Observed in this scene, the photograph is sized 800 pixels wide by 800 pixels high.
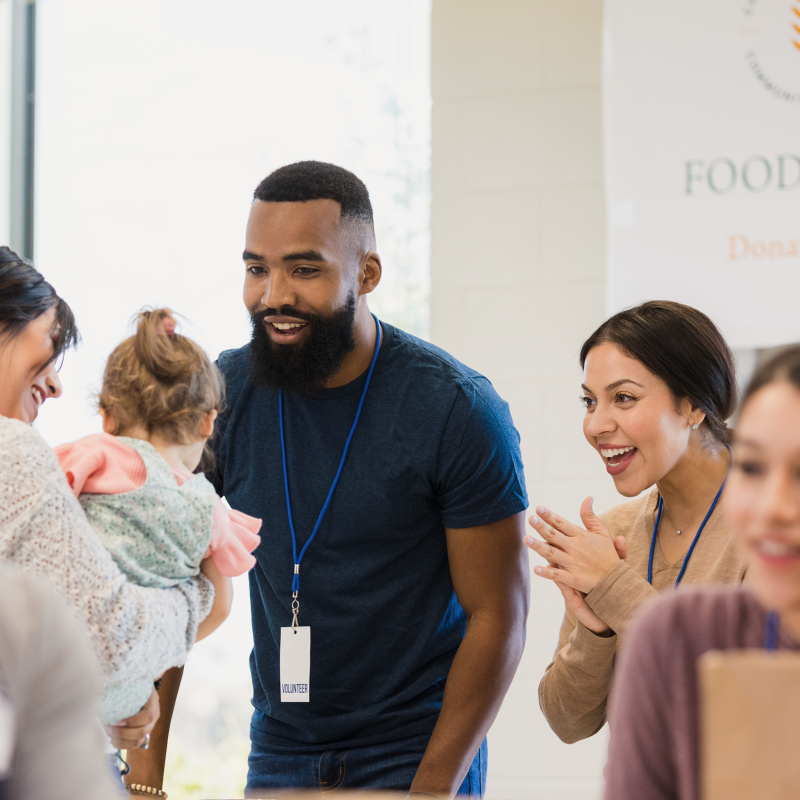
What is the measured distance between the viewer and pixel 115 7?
3.23 meters

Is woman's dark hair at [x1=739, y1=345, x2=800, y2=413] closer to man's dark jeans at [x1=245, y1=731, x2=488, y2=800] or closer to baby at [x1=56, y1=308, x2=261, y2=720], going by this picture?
baby at [x1=56, y1=308, x2=261, y2=720]

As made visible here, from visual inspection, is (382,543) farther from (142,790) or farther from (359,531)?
(142,790)

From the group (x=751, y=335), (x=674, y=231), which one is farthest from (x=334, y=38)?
(x=751, y=335)

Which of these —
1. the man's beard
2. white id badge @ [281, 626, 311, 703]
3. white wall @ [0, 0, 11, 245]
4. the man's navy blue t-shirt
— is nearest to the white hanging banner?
the man's navy blue t-shirt

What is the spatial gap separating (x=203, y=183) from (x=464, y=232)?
38.1 inches

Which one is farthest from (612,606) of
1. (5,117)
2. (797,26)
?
(5,117)

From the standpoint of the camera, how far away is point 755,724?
0.53m

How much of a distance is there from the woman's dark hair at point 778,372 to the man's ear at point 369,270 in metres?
1.10

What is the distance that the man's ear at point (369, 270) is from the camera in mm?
1881

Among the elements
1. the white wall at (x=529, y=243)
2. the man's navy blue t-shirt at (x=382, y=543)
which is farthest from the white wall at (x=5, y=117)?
the man's navy blue t-shirt at (x=382, y=543)

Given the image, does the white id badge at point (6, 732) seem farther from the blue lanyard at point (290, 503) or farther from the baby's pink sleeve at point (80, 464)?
the blue lanyard at point (290, 503)

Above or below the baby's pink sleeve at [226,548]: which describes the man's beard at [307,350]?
above

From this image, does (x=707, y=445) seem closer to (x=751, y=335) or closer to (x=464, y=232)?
(x=751, y=335)

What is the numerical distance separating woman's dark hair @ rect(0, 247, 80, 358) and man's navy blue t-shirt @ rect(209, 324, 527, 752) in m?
0.49
